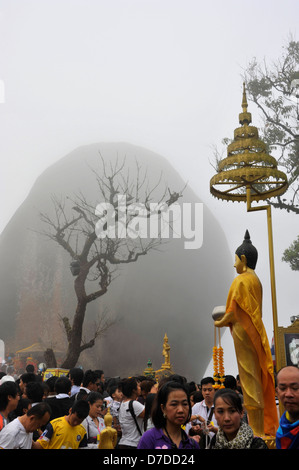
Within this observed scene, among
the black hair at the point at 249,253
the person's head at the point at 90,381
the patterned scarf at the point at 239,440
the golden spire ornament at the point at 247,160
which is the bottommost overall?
the person's head at the point at 90,381

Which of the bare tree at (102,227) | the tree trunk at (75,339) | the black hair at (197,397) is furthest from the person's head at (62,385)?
the tree trunk at (75,339)

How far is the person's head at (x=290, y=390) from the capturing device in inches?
87.1

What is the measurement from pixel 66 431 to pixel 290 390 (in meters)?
1.71

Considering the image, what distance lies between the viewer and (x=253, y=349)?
520 centimetres

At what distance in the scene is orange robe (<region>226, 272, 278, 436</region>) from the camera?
5.16m

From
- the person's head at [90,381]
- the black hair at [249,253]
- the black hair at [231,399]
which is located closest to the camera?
the black hair at [231,399]

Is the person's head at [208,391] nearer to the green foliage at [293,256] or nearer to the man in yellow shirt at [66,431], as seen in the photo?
the man in yellow shirt at [66,431]

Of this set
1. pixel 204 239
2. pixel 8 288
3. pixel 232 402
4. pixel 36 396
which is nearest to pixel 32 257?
pixel 8 288

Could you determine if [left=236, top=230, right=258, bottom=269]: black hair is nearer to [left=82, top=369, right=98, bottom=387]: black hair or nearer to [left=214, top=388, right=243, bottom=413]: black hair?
[left=82, top=369, right=98, bottom=387]: black hair

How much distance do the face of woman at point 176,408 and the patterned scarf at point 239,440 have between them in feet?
0.62

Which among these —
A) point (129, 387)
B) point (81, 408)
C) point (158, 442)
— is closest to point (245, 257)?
point (129, 387)

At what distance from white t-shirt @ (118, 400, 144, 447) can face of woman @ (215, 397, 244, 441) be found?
1.94m

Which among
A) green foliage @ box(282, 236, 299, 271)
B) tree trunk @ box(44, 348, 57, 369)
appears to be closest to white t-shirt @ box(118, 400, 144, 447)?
green foliage @ box(282, 236, 299, 271)

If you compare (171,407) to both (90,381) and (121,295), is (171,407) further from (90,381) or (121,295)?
(121,295)
